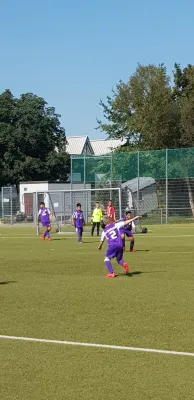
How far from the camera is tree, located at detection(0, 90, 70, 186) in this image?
7469 centimetres

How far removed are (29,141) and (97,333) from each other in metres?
68.2

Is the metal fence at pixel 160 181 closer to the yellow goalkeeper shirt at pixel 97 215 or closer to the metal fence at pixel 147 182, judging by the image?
the metal fence at pixel 147 182

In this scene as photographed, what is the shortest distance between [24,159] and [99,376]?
228ft

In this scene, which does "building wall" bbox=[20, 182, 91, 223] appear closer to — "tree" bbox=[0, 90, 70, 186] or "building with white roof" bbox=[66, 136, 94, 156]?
"tree" bbox=[0, 90, 70, 186]

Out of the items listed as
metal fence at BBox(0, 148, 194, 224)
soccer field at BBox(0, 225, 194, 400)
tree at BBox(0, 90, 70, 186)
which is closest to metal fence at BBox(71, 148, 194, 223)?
metal fence at BBox(0, 148, 194, 224)

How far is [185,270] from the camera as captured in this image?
16656 mm

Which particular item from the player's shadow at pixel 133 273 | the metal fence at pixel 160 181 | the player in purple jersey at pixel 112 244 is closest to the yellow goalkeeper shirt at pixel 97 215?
the metal fence at pixel 160 181

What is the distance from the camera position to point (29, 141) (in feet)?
250

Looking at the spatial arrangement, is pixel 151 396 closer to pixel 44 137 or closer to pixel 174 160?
pixel 174 160

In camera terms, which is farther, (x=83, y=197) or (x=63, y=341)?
(x=83, y=197)

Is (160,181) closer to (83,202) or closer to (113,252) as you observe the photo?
(83,202)

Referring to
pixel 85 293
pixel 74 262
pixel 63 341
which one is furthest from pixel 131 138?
pixel 63 341

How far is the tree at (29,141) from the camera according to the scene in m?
74.7

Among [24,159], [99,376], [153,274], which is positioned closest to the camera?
[99,376]
